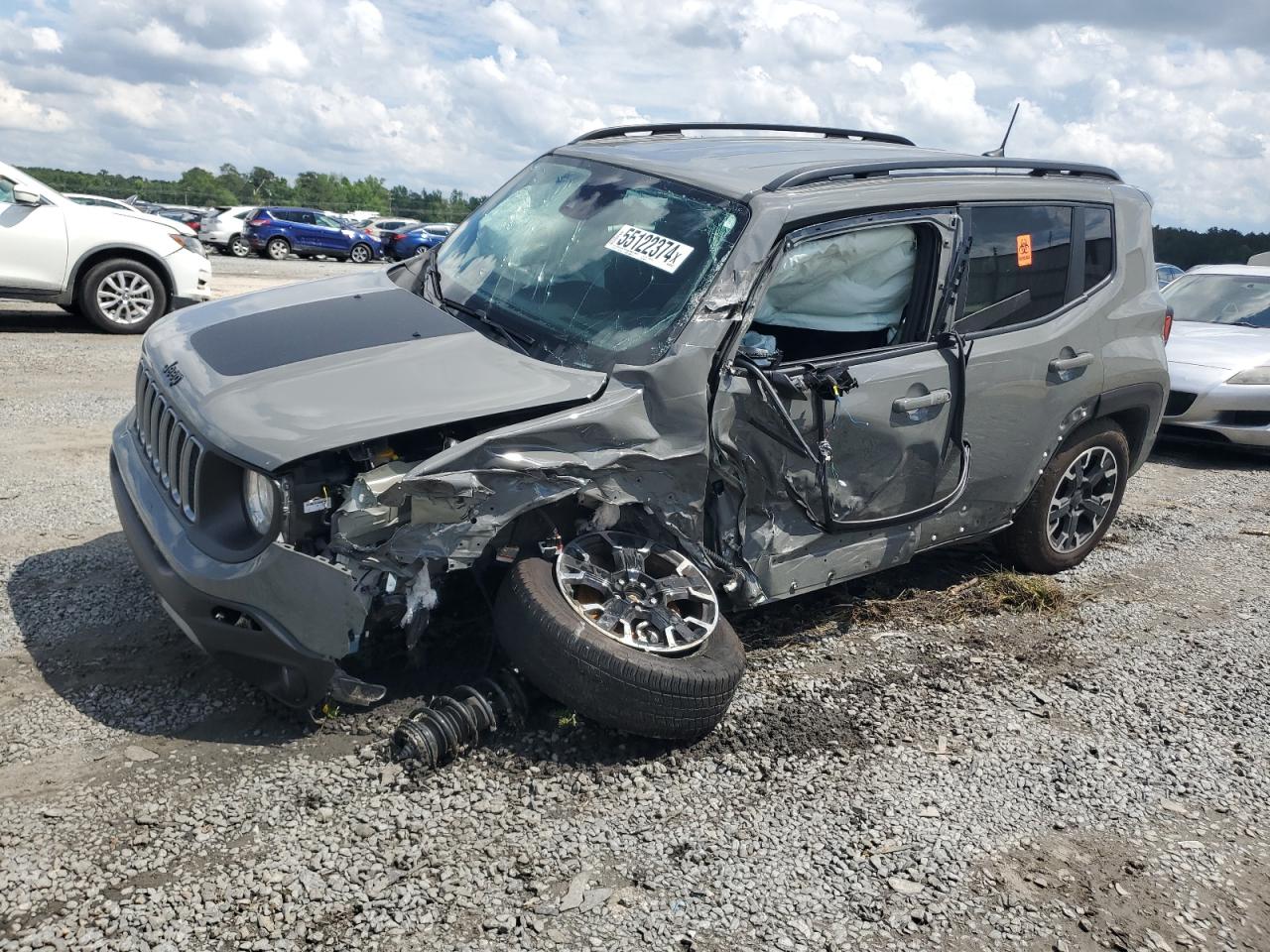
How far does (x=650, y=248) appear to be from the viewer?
162 inches

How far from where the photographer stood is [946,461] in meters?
4.58

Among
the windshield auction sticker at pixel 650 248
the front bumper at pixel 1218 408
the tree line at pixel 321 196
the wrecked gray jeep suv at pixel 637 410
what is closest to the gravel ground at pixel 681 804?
the wrecked gray jeep suv at pixel 637 410

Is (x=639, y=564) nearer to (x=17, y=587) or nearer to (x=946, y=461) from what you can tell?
(x=946, y=461)

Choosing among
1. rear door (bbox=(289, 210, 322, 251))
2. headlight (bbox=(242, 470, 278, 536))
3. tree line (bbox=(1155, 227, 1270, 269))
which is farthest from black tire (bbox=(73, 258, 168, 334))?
tree line (bbox=(1155, 227, 1270, 269))

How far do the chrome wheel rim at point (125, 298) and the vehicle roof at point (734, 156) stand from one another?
7.49 metres

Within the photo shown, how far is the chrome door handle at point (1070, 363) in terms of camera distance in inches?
194

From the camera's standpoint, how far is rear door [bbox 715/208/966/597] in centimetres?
398

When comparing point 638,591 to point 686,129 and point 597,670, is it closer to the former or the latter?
point 597,670

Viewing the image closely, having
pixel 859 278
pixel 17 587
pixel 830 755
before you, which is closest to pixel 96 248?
pixel 17 587

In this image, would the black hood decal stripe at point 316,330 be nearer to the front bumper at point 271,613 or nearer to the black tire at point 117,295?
the front bumper at point 271,613

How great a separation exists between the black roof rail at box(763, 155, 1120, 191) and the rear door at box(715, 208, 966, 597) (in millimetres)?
193

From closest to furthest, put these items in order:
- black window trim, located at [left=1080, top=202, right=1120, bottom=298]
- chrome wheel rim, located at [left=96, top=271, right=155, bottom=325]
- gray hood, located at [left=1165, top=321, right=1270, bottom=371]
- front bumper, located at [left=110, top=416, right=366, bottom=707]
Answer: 1. front bumper, located at [left=110, top=416, right=366, bottom=707]
2. black window trim, located at [left=1080, top=202, right=1120, bottom=298]
3. gray hood, located at [left=1165, top=321, right=1270, bottom=371]
4. chrome wheel rim, located at [left=96, top=271, right=155, bottom=325]

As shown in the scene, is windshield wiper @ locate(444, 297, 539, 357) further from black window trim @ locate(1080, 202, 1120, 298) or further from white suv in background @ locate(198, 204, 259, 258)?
white suv in background @ locate(198, 204, 259, 258)

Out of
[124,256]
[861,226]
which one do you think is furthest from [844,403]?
[124,256]
